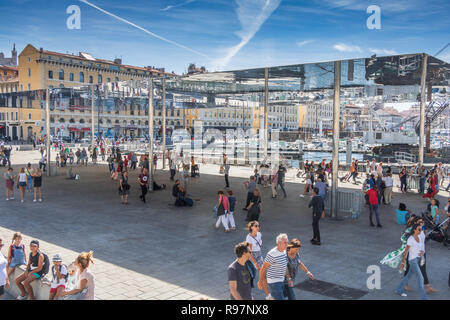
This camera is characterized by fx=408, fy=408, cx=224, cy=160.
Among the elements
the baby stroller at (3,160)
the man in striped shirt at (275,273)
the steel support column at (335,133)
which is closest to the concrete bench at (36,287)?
the man in striped shirt at (275,273)

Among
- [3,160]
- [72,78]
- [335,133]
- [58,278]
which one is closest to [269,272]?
[58,278]

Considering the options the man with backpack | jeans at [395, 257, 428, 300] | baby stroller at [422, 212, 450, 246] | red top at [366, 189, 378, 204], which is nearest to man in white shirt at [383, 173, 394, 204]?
red top at [366, 189, 378, 204]

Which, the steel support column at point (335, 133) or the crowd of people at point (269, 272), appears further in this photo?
the steel support column at point (335, 133)

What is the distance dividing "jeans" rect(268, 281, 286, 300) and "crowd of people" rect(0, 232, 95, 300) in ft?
8.14

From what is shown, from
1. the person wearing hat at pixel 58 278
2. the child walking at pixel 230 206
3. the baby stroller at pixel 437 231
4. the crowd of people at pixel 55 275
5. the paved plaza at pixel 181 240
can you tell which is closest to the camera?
the crowd of people at pixel 55 275

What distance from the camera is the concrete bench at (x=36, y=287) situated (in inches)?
254

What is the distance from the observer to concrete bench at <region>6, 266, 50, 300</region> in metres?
6.44

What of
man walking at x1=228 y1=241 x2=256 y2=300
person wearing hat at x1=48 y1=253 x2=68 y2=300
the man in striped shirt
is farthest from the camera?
person wearing hat at x1=48 y1=253 x2=68 y2=300

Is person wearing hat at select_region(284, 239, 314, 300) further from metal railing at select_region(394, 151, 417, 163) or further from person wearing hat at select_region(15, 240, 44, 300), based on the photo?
metal railing at select_region(394, 151, 417, 163)

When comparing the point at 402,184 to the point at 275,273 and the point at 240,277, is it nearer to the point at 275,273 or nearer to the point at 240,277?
the point at 275,273

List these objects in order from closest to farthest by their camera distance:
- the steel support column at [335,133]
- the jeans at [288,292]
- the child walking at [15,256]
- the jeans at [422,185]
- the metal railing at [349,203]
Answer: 1. the jeans at [288,292]
2. the child walking at [15,256]
3. the steel support column at [335,133]
4. the metal railing at [349,203]
5. the jeans at [422,185]

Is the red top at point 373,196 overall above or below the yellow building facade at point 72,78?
below

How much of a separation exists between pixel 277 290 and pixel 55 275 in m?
3.24

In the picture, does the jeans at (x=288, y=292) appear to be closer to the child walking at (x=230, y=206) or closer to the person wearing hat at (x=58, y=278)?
the person wearing hat at (x=58, y=278)
